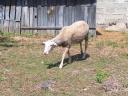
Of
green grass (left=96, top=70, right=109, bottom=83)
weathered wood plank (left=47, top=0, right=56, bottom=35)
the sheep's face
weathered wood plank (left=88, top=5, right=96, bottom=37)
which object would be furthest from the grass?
weathered wood plank (left=47, top=0, right=56, bottom=35)

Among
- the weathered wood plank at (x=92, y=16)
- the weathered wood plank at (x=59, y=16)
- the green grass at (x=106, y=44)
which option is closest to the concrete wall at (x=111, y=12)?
the weathered wood plank at (x=92, y=16)

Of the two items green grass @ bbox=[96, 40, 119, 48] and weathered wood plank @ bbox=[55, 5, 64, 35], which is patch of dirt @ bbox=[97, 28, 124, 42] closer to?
green grass @ bbox=[96, 40, 119, 48]

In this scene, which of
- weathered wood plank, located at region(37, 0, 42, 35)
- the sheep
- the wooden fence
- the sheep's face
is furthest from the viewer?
weathered wood plank, located at region(37, 0, 42, 35)

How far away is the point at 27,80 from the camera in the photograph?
12328 millimetres

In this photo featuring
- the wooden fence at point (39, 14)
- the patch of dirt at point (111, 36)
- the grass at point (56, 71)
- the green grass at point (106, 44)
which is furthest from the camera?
the wooden fence at point (39, 14)

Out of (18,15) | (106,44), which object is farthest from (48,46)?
(18,15)

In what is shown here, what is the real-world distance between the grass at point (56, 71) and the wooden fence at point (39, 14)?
11.1 ft

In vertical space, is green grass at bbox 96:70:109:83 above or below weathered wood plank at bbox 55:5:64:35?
below

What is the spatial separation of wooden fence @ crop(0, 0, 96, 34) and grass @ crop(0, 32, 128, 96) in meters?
3.37

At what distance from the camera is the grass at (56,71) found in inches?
453

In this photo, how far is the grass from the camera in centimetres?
1150

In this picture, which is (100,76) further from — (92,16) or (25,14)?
(25,14)

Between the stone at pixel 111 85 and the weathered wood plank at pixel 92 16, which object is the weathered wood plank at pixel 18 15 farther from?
the stone at pixel 111 85

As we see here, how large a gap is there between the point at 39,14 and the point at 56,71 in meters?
7.98
